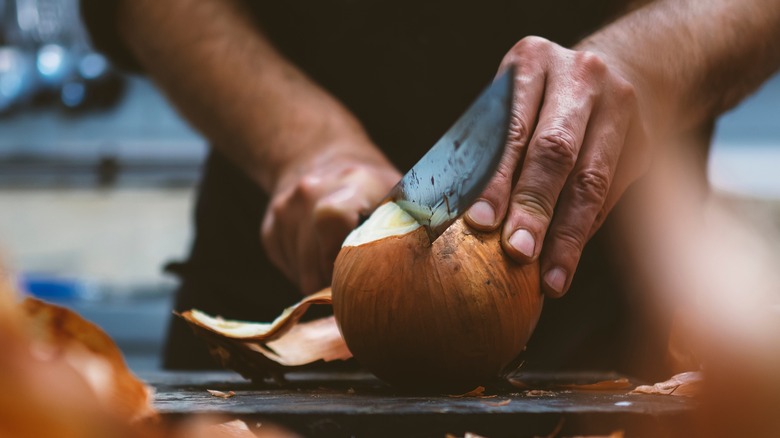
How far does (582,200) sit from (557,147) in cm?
7

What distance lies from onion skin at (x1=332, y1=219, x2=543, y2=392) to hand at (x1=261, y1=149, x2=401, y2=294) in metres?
0.24

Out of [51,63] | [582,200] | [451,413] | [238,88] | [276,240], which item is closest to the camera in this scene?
[451,413]

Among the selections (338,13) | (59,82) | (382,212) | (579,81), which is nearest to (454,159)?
(382,212)

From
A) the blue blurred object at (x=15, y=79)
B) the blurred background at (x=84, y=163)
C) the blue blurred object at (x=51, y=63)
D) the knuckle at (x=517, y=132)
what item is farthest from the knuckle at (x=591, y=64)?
the blue blurred object at (x=15, y=79)

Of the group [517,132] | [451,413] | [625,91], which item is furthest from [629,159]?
[451,413]

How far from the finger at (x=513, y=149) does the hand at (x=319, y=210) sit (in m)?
0.24

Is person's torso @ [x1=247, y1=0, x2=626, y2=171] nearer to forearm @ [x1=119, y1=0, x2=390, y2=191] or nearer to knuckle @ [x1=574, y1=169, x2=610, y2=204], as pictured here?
forearm @ [x1=119, y1=0, x2=390, y2=191]

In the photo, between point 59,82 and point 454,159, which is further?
point 59,82

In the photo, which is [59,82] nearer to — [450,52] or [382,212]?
[450,52]

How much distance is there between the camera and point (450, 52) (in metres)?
1.32

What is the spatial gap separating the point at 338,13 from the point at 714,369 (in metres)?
1.17

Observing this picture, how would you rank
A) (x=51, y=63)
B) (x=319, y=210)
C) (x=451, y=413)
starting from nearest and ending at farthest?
(x=451, y=413) < (x=319, y=210) < (x=51, y=63)

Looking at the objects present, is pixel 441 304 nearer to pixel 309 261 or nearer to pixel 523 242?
pixel 523 242

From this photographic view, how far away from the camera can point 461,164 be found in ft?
1.99
